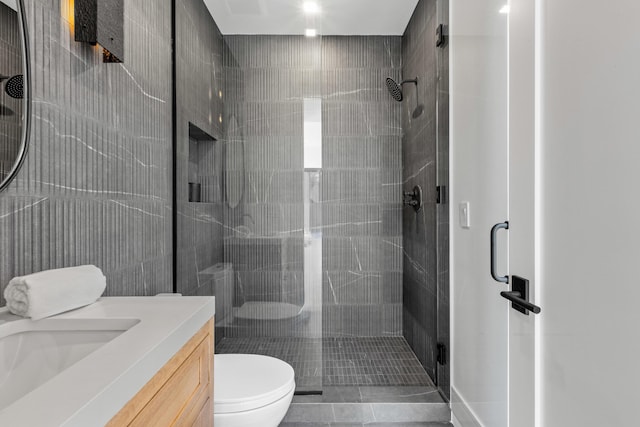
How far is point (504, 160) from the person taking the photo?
1456 millimetres

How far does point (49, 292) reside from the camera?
884 millimetres

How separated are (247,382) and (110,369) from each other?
1021 mm

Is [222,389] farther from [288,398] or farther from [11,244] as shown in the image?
[11,244]

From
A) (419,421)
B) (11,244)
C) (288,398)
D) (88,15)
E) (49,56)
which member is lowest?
(419,421)

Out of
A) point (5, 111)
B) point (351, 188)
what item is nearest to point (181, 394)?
point (5, 111)

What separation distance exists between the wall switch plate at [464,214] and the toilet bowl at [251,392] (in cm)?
104

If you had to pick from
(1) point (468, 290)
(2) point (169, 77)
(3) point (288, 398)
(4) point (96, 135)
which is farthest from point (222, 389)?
(2) point (169, 77)

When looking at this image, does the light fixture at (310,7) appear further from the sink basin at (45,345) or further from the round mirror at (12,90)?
the sink basin at (45,345)

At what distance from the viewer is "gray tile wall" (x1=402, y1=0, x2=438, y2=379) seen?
2.33 meters

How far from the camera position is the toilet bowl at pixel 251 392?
4.43 ft

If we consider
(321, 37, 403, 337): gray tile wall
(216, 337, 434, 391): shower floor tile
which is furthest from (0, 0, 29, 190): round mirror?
(321, 37, 403, 337): gray tile wall

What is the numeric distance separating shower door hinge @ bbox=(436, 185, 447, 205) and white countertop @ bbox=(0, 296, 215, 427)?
1.48 m

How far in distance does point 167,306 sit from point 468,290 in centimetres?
137

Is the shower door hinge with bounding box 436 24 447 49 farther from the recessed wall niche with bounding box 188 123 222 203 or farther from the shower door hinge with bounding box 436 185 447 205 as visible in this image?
the recessed wall niche with bounding box 188 123 222 203
